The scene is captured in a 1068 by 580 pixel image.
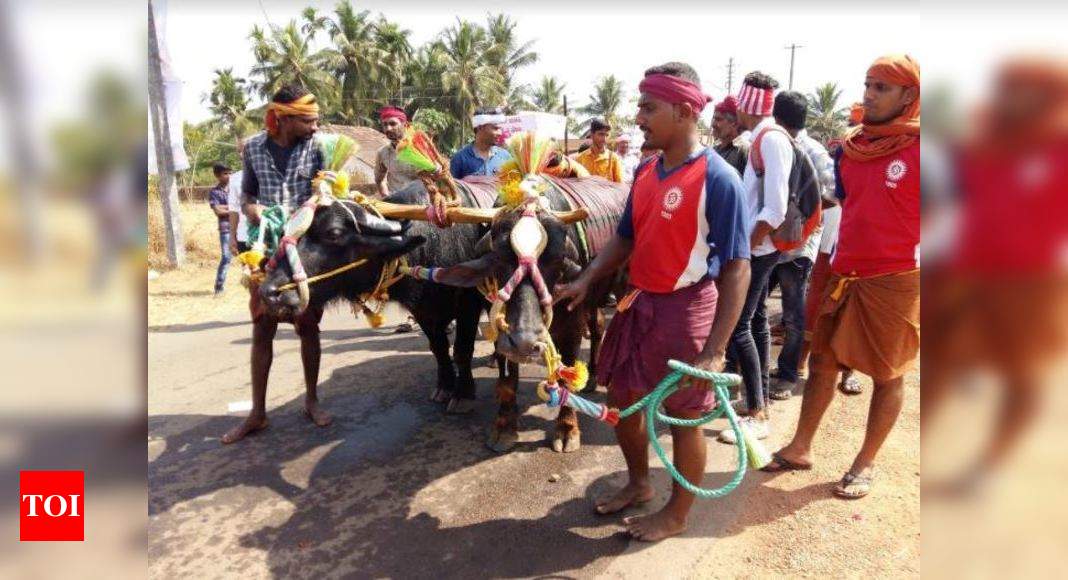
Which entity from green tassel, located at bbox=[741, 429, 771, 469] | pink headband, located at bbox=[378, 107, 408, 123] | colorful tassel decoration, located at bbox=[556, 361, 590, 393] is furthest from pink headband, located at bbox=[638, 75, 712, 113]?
pink headband, located at bbox=[378, 107, 408, 123]

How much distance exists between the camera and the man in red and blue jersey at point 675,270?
95.9 inches

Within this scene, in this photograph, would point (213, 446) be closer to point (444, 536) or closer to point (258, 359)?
point (258, 359)

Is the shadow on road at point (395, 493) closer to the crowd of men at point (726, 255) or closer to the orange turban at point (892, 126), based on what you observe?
the crowd of men at point (726, 255)

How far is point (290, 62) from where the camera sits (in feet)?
96.6

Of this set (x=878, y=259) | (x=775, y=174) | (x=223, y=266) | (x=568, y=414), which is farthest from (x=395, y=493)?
(x=223, y=266)

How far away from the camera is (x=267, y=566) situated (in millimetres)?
2809

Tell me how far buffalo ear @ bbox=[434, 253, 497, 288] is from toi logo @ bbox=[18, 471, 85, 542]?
6.14 ft

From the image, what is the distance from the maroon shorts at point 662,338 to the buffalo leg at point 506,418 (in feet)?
3.77

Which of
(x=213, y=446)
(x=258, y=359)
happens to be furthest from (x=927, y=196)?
(x=213, y=446)

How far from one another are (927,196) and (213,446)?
4.30m

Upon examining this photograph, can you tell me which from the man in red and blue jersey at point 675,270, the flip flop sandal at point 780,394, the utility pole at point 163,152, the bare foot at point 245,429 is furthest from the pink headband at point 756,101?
the utility pole at point 163,152

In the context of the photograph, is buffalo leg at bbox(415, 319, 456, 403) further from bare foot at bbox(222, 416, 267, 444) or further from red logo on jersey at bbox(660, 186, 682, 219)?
red logo on jersey at bbox(660, 186, 682, 219)

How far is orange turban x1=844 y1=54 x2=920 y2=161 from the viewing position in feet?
8.24

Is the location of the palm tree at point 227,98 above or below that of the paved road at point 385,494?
above
